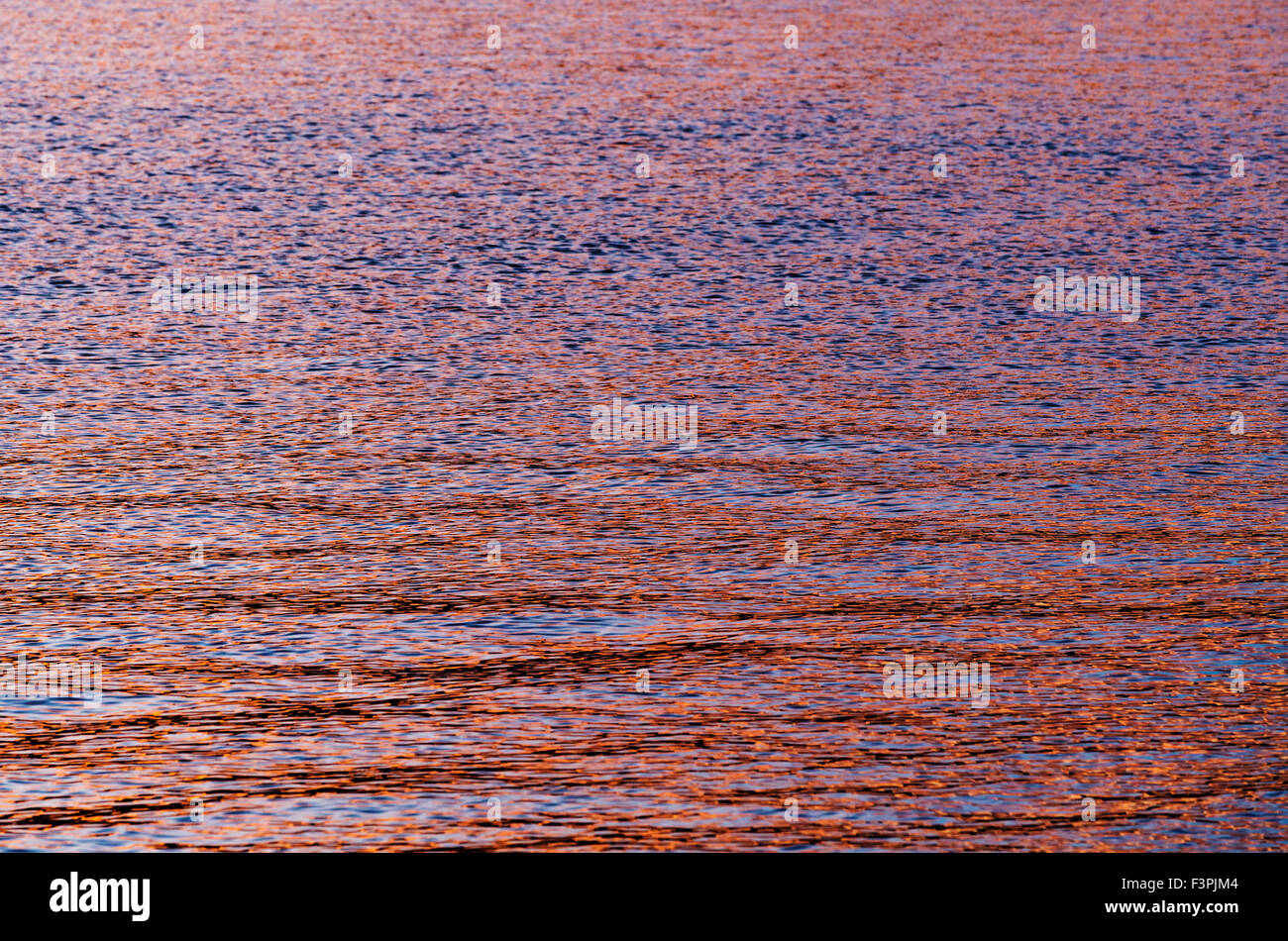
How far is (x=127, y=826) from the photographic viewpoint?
154 inches

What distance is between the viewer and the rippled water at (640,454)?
165 inches

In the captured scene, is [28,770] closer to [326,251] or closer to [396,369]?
[396,369]

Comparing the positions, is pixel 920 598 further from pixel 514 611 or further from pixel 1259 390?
pixel 1259 390

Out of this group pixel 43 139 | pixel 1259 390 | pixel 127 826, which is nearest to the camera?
pixel 127 826

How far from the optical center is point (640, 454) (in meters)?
6.15

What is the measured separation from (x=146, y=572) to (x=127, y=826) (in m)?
1.39

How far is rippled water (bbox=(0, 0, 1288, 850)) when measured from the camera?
13.8 ft

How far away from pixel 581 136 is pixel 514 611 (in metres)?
5.04

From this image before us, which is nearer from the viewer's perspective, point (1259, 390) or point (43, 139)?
point (1259, 390)

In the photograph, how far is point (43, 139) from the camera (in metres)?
9.70

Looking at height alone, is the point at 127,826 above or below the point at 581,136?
below

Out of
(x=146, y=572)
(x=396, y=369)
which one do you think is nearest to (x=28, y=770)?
(x=146, y=572)
